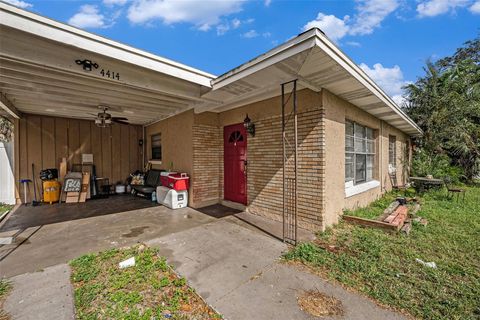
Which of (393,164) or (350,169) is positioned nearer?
(350,169)

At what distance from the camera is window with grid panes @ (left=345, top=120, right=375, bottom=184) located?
495cm

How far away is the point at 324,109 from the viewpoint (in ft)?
12.1

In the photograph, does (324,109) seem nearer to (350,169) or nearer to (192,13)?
(350,169)

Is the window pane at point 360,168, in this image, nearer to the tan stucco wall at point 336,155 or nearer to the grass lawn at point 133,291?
the tan stucco wall at point 336,155

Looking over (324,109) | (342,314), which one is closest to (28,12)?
(324,109)

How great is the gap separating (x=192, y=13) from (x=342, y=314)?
498 cm

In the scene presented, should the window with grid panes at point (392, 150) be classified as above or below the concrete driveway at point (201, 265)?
above

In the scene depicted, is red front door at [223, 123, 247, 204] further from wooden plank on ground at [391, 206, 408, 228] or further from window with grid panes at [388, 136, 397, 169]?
window with grid panes at [388, 136, 397, 169]

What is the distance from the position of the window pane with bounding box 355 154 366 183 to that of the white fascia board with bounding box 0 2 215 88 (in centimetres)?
467

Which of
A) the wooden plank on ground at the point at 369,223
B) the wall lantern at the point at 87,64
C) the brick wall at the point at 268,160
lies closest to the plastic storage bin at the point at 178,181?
the brick wall at the point at 268,160

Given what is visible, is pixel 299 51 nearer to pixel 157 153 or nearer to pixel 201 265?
pixel 201 265

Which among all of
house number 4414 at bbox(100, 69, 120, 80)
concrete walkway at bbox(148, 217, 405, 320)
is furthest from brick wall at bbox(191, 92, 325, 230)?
house number 4414 at bbox(100, 69, 120, 80)

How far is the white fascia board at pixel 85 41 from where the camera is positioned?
7.00ft

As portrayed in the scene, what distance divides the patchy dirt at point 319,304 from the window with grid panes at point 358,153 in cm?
338
